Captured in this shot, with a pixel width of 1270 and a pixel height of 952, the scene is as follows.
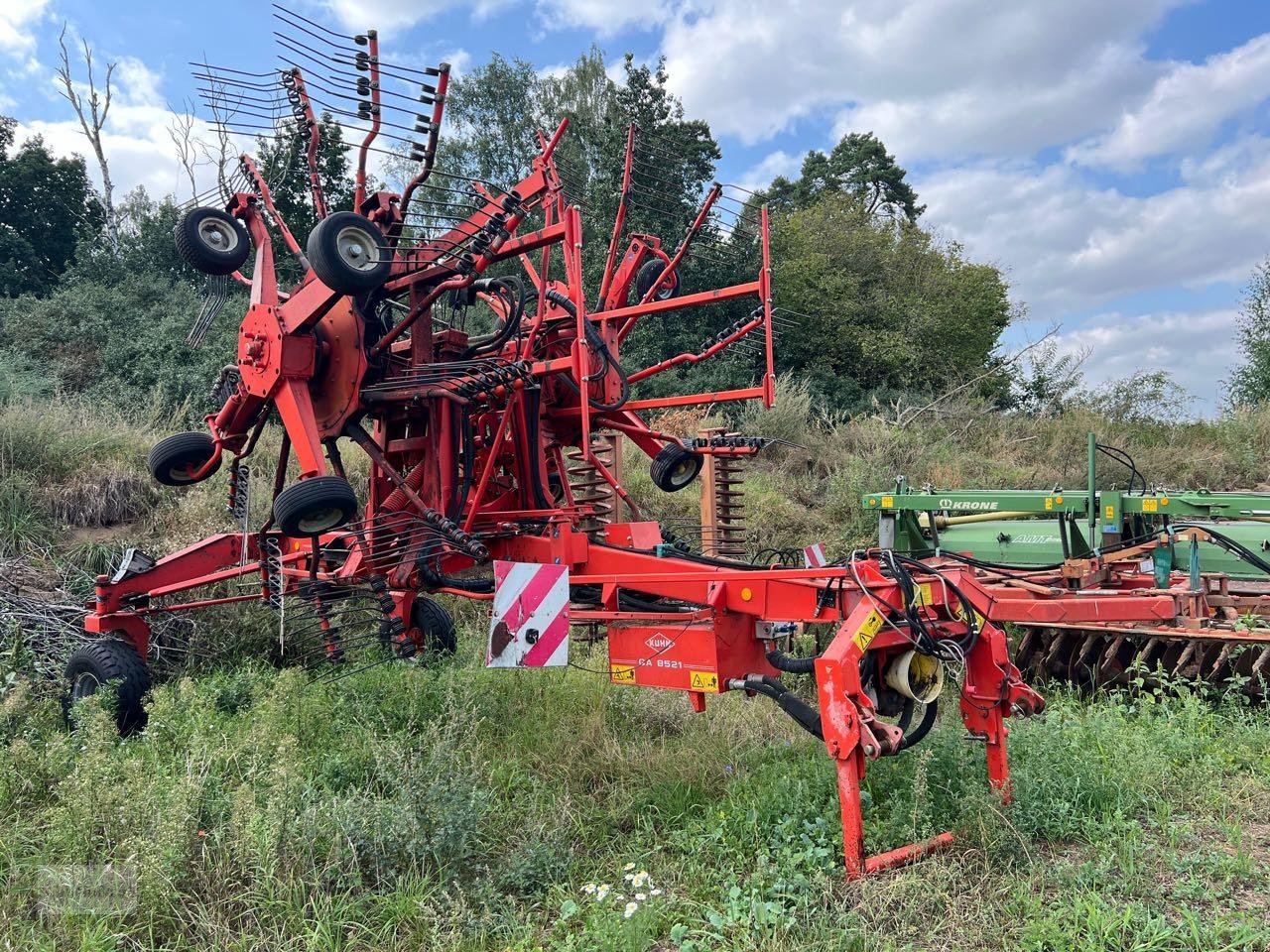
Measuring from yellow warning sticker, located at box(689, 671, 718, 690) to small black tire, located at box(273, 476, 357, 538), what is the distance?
1962 mm

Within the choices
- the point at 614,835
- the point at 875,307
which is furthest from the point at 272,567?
the point at 875,307

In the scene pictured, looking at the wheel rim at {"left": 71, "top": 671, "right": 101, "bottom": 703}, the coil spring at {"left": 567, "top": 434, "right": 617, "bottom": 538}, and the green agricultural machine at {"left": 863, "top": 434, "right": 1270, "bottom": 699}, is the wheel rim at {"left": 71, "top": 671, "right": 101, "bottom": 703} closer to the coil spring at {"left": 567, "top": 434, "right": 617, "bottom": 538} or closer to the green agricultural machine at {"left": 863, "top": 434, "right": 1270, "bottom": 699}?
the coil spring at {"left": 567, "top": 434, "right": 617, "bottom": 538}

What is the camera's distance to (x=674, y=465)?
5996mm

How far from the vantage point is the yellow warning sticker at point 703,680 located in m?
4.07

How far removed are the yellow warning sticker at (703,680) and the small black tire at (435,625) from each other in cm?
276

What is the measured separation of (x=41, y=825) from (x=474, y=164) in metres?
27.4

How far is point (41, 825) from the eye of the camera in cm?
393

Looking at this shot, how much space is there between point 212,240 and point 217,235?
0.05m

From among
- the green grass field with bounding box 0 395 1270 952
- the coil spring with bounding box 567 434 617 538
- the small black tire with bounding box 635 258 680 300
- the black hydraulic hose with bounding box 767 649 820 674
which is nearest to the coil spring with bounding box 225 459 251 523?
the green grass field with bounding box 0 395 1270 952

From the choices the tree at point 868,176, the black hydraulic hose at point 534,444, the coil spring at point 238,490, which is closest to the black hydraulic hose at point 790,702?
the black hydraulic hose at point 534,444

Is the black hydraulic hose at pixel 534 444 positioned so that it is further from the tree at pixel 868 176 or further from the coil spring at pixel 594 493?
the tree at pixel 868 176

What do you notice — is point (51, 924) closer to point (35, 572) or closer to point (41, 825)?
point (41, 825)

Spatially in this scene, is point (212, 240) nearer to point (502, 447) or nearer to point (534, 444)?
point (502, 447)

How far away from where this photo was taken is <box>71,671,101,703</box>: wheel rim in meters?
5.42
